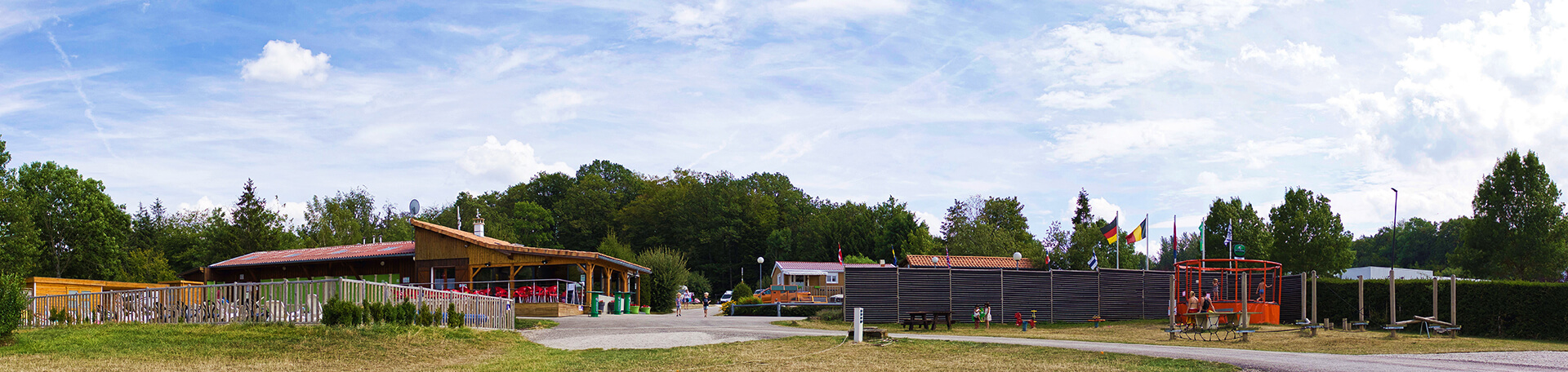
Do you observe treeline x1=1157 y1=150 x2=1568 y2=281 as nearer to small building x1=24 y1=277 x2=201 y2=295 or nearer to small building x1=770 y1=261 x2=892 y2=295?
small building x1=770 y1=261 x2=892 y2=295

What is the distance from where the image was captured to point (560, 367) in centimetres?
1437

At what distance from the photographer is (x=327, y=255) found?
122ft

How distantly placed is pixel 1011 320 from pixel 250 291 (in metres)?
19.3

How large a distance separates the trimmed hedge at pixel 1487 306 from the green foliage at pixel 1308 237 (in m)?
14.6

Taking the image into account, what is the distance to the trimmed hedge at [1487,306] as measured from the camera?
883 inches

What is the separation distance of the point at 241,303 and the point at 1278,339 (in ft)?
63.1

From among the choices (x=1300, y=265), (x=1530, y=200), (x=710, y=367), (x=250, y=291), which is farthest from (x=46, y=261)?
(x=1530, y=200)

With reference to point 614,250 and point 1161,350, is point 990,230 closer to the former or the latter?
point 614,250

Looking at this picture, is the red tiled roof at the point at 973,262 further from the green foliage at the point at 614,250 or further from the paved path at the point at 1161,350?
the paved path at the point at 1161,350

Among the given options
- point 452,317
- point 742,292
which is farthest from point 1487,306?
point 742,292

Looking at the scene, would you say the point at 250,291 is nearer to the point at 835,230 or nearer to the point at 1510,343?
the point at 1510,343

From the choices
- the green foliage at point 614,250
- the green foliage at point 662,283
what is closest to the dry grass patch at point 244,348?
the green foliage at point 662,283

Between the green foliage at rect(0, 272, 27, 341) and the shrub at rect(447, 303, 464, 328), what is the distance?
22.6 ft

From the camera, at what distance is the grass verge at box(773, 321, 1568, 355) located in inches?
664
